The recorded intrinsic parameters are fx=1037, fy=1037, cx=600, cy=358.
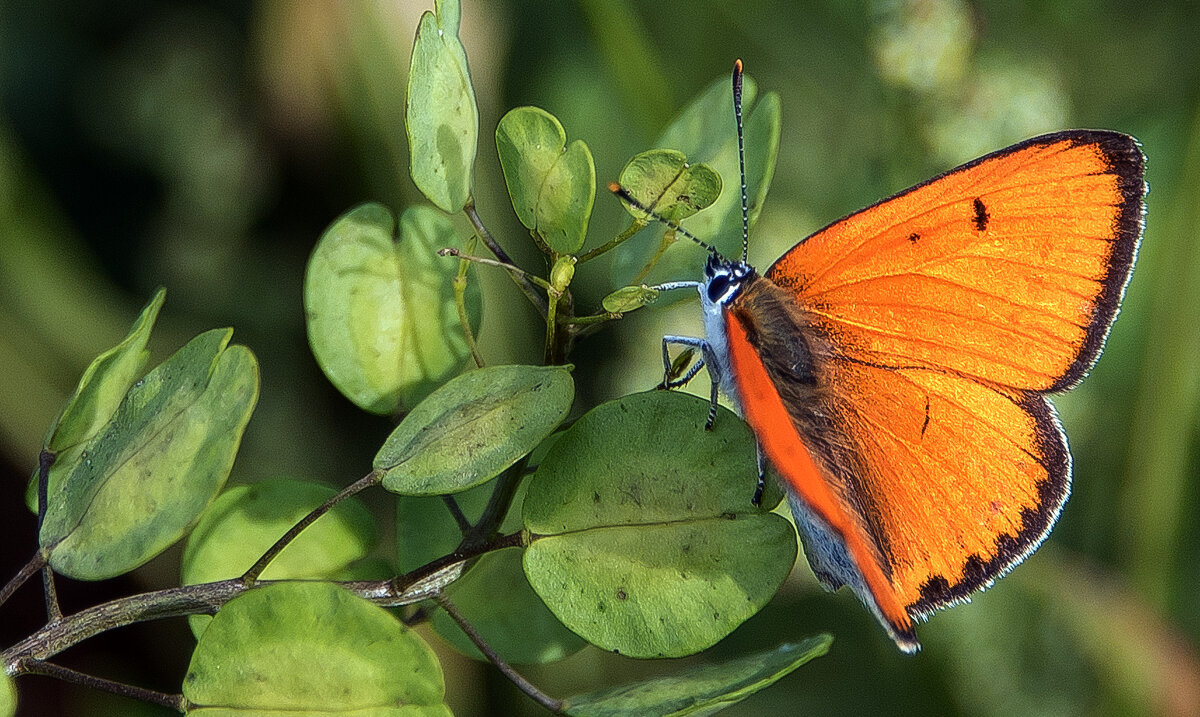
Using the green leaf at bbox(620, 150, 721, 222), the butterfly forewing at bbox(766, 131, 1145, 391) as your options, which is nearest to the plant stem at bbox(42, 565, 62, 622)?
the green leaf at bbox(620, 150, 721, 222)

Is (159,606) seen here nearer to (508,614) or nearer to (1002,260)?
(508,614)

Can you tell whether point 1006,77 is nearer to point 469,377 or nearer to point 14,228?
point 469,377

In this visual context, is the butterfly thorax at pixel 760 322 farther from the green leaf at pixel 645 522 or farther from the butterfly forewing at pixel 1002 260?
the green leaf at pixel 645 522

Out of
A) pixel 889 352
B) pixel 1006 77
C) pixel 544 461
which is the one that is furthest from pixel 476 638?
pixel 1006 77

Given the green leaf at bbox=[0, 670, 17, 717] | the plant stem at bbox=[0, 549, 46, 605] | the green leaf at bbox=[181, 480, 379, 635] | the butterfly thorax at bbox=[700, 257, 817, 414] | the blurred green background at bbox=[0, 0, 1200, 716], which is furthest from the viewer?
the blurred green background at bbox=[0, 0, 1200, 716]

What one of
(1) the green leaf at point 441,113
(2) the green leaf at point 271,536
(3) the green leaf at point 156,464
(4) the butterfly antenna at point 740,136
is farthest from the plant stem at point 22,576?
(4) the butterfly antenna at point 740,136

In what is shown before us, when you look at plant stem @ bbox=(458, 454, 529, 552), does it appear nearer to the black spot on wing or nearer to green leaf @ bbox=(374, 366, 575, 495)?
green leaf @ bbox=(374, 366, 575, 495)

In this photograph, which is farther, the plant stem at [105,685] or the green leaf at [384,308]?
the green leaf at [384,308]
